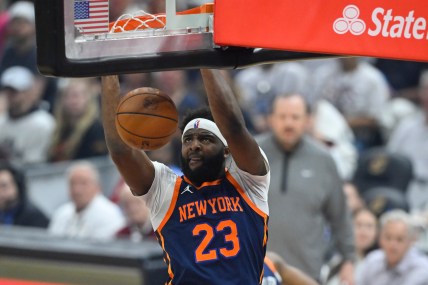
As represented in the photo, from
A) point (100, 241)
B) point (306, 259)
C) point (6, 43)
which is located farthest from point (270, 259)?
point (6, 43)

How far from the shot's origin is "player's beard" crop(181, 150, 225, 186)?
6.75m

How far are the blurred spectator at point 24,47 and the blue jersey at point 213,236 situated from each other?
770cm

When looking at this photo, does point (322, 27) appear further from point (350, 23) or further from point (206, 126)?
point (206, 126)

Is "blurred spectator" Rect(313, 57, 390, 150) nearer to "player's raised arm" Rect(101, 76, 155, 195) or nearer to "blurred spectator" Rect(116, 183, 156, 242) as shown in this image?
"blurred spectator" Rect(116, 183, 156, 242)

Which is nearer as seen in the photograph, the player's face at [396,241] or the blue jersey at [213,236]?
the blue jersey at [213,236]

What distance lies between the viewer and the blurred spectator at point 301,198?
31.4ft

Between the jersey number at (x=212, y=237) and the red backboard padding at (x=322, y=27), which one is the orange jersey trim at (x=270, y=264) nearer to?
the jersey number at (x=212, y=237)

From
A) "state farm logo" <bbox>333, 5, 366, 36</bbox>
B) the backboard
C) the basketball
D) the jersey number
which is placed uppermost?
"state farm logo" <bbox>333, 5, 366, 36</bbox>

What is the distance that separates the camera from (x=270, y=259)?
818cm

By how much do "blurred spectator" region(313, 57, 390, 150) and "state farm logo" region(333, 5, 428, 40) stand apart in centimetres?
664

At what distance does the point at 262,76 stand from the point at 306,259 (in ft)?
14.2

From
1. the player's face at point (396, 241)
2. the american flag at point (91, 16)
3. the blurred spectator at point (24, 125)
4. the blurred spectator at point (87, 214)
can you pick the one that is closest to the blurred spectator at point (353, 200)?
the player's face at point (396, 241)

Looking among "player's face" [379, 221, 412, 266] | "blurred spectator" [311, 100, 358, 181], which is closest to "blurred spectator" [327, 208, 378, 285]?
"player's face" [379, 221, 412, 266]

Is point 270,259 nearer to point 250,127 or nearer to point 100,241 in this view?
point 100,241
